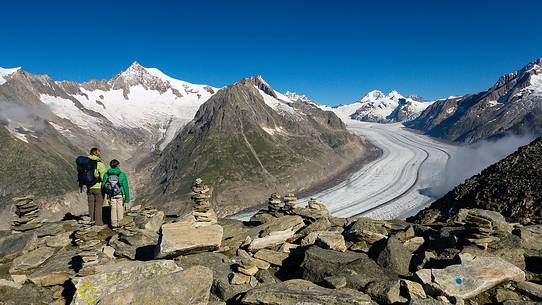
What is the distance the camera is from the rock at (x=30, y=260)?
1720cm

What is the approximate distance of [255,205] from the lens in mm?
140625

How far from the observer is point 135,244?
18.7m

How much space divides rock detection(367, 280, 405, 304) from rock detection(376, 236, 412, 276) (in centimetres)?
281

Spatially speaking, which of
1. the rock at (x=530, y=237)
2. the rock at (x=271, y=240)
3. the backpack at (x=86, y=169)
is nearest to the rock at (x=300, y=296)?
the rock at (x=271, y=240)

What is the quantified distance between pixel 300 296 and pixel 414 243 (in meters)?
8.57

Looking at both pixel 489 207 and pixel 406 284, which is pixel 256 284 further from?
pixel 489 207

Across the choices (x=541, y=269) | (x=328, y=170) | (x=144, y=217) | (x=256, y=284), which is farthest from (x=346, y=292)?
(x=328, y=170)

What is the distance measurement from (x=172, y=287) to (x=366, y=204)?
110 meters

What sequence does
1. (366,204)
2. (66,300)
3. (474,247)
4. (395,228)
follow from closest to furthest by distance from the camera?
(66,300) < (474,247) < (395,228) < (366,204)

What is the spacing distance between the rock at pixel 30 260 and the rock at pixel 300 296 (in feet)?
38.5

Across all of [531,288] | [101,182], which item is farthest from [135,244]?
[531,288]

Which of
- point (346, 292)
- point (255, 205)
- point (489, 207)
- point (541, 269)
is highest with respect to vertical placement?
point (346, 292)

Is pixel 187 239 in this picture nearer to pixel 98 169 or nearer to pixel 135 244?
pixel 135 244

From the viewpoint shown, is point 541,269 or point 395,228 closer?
point 541,269
